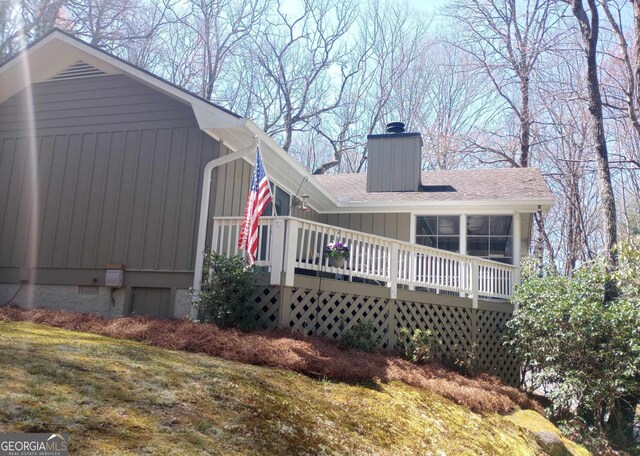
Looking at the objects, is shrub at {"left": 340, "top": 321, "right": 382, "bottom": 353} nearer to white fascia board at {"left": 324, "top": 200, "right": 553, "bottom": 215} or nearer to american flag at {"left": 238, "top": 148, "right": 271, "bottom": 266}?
american flag at {"left": 238, "top": 148, "right": 271, "bottom": 266}

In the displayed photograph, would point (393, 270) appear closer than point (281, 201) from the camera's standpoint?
Yes

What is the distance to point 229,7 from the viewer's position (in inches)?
844

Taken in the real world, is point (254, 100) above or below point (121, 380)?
above

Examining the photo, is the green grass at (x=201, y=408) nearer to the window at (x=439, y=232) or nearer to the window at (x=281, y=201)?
the window at (x=281, y=201)

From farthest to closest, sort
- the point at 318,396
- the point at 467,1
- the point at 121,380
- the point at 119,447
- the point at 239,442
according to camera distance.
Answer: the point at 467,1 < the point at 318,396 < the point at 121,380 < the point at 239,442 < the point at 119,447

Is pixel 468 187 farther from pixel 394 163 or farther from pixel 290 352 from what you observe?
pixel 290 352

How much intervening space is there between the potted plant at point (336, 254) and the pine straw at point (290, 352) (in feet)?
3.69

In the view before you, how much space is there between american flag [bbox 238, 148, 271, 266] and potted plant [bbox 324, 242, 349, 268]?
1222 millimetres

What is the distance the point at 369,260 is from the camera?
7.99m

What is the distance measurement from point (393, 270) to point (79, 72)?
6.02 meters

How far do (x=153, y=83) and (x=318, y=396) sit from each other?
5454 millimetres

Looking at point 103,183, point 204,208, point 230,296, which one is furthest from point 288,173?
point 230,296

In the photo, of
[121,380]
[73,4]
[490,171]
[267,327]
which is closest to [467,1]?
[490,171]

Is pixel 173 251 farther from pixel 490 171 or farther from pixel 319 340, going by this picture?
pixel 490 171
